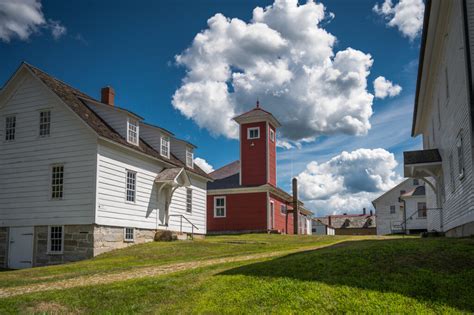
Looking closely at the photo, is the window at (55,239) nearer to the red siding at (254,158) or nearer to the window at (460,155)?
the window at (460,155)

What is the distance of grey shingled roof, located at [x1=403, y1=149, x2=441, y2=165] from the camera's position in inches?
832

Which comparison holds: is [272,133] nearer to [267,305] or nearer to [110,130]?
[110,130]

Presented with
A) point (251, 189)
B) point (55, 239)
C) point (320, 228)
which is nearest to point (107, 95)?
point (55, 239)

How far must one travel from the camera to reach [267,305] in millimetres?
8945

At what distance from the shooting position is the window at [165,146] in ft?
93.2

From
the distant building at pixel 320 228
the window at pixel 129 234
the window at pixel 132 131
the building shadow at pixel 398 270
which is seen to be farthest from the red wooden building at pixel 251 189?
the distant building at pixel 320 228

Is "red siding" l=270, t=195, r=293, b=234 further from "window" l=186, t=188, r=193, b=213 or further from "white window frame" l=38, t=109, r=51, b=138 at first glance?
"white window frame" l=38, t=109, r=51, b=138

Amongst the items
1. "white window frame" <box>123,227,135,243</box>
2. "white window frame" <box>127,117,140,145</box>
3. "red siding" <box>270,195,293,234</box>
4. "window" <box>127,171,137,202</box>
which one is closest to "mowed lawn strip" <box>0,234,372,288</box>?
"white window frame" <box>123,227,135,243</box>

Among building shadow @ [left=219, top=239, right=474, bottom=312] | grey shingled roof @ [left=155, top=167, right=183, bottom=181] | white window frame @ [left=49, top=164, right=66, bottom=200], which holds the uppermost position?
grey shingled roof @ [left=155, top=167, right=183, bottom=181]

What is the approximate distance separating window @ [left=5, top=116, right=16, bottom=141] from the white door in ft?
14.9

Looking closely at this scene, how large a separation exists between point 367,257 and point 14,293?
28.8 ft

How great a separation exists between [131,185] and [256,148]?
17.2m

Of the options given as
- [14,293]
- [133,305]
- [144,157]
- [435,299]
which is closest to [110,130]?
[144,157]

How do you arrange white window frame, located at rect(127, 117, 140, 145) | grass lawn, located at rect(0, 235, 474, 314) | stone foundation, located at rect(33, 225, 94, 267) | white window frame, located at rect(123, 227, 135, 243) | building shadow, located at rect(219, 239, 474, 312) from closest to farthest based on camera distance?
grass lawn, located at rect(0, 235, 474, 314), building shadow, located at rect(219, 239, 474, 312), stone foundation, located at rect(33, 225, 94, 267), white window frame, located at rect(123, 227, 135, 243), white window frame, located at rect(127, 117, 140, 145)
